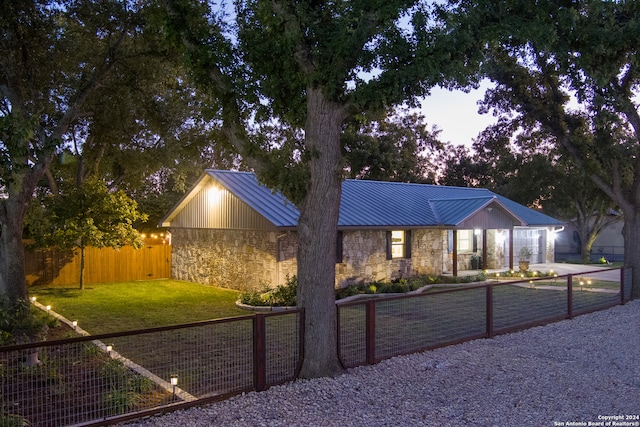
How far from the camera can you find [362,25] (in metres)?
7.21

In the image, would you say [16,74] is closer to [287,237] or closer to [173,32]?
[173,32]

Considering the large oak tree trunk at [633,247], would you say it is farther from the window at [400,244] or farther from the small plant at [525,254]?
the small plant at [525,254]

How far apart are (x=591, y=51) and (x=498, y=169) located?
31.5m

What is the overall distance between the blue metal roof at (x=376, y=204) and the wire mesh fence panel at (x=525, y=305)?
15.6ft

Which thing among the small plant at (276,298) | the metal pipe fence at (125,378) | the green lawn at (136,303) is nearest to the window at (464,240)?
the green lawn at (136,303)

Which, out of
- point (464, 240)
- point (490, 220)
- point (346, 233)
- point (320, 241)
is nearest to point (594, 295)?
point (490, 220)

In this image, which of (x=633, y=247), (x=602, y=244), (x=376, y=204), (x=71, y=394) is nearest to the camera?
(x=71, y=394)

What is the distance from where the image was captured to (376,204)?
71.8ft

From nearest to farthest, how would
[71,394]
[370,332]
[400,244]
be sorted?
[71,394] < [370,332] < [400,244]

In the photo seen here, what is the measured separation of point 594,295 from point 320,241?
1230 cm

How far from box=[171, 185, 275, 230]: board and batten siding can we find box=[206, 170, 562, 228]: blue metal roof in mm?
369

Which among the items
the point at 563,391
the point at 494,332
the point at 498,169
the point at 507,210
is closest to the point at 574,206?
the point at 498,169

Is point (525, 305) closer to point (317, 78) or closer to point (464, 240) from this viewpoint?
point (317, 78)

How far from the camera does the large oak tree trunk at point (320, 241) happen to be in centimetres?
757
